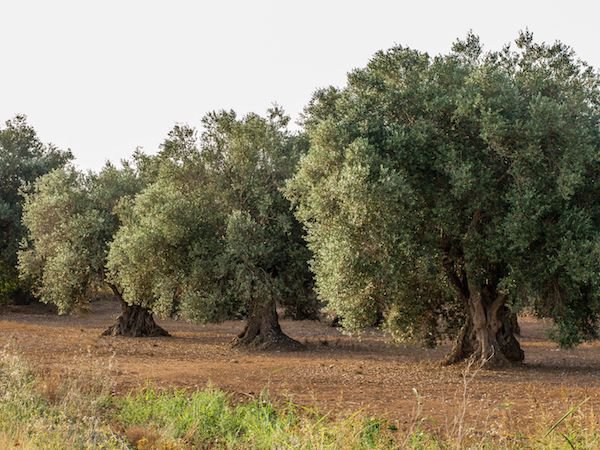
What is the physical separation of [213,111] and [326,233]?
14.1 meters

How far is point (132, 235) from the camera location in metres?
34.7

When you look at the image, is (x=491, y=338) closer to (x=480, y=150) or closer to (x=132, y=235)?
(x=480, y=150)

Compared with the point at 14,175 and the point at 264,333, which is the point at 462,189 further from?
the point at 14,175

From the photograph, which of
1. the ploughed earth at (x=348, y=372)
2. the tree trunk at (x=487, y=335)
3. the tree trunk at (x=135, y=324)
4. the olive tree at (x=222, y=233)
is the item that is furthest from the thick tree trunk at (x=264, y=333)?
the tree trunk at (x=487, y=335)

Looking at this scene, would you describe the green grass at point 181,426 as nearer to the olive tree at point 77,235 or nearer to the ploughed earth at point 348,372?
the ploughed earth at point 348,372

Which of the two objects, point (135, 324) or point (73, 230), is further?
point (135, 324)

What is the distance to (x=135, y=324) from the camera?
43.2m

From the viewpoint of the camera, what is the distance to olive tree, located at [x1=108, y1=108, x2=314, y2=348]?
3391 cm

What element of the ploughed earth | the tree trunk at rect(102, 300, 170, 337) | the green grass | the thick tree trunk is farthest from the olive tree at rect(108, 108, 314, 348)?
the green grass

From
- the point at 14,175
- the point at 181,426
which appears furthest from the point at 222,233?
the point at 14,175

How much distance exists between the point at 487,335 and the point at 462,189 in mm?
7171

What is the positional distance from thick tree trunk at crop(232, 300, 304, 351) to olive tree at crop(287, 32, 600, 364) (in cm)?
974

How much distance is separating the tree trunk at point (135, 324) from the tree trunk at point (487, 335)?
70.0ft

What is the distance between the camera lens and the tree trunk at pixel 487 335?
27484 mm
